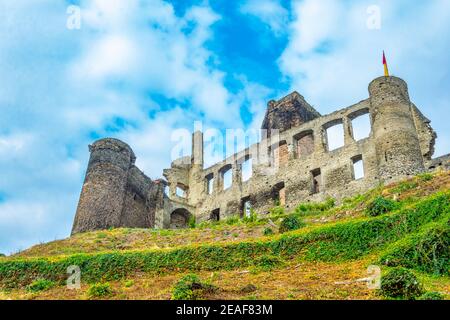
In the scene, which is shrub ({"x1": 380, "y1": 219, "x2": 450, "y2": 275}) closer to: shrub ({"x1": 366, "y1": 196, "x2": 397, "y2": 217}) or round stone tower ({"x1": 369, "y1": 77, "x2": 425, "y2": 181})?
shrub ({"x1": 366, "y1": 196, "x2": 397, "y2": 217})

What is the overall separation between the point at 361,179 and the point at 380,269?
15969 millimetres

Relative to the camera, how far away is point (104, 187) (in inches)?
1265

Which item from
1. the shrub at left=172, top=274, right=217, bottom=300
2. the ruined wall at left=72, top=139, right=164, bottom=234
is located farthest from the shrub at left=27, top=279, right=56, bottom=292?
the ruined wall at left=72, top=139, right=164, bottom=234

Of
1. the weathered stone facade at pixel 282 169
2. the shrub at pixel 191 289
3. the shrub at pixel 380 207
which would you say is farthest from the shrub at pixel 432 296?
the weathered stone facade at pixel 282 169

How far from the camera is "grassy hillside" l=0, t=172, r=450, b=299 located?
13656 millimetres

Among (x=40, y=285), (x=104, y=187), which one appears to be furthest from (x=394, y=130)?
(x=40, y=285)

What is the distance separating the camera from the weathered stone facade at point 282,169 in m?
28.4

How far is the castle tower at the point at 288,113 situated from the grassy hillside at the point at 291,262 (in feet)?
54.1

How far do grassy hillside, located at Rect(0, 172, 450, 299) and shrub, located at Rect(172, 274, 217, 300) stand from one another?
0.04 metres

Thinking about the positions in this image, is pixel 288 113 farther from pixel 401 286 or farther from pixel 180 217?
pixel 401 286

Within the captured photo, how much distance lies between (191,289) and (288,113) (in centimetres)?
2711

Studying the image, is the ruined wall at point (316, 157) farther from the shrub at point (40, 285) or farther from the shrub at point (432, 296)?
the shrub at point (40, 285)
